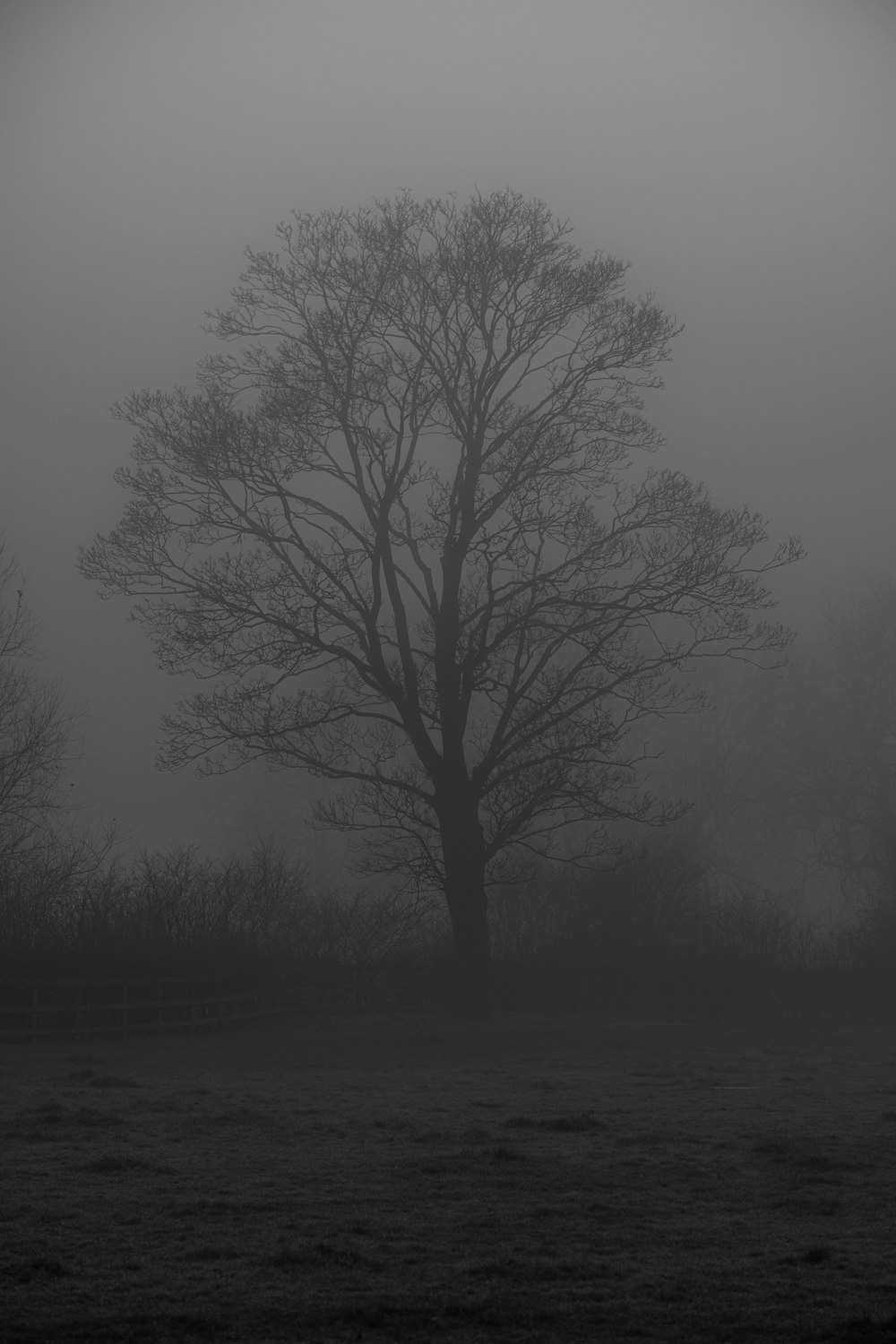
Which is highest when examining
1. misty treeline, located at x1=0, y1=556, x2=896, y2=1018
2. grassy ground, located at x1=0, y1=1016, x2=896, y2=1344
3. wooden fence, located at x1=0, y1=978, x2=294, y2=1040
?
misty treeline, located at x1=0, y1=556, x2=896, y2=1018

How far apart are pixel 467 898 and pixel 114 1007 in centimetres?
628

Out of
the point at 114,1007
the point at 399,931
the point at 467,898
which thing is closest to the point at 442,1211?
the point at 114,1007

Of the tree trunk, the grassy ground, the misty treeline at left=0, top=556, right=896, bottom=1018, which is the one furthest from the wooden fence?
the grassy ground

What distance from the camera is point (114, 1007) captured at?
66.9 feet

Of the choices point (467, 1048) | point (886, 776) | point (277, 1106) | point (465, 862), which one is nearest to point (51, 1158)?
point (277, 1106)

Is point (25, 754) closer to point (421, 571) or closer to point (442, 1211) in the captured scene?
point (421, 571)

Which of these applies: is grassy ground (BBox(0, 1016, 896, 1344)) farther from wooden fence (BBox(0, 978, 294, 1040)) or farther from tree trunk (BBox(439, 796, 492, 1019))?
tree trunk (BBox(439, 796, 492, 1019))

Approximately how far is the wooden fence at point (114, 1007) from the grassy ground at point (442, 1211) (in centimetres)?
566

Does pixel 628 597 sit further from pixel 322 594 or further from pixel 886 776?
pixel 886 776

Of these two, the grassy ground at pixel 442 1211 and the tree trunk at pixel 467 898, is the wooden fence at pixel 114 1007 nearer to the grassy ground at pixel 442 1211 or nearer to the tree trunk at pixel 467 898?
the tree trunk at pixel 467 898

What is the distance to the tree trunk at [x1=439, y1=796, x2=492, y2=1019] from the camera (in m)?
23.0

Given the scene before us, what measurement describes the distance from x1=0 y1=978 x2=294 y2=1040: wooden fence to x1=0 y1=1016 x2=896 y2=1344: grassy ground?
5659mm

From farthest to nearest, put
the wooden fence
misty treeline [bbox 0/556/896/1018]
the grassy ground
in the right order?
misty treeline [bbox 0/556/896/1018], the wooden fence, the grassy ground

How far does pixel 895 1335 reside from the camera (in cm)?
471
